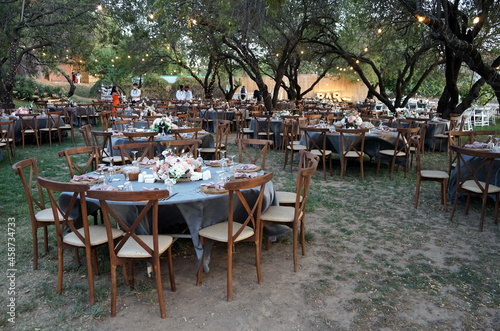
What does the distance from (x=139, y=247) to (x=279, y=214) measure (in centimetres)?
130

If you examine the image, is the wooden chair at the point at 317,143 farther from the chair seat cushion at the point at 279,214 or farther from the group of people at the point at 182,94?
the group of people at the point at 182,94

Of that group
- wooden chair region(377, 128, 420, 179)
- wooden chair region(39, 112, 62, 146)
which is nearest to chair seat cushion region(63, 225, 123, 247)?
wooden chair region(377, 128, 420, 179)

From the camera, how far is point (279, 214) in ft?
11.5

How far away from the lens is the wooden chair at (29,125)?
936 cm

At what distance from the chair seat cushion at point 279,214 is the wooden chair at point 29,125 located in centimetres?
811

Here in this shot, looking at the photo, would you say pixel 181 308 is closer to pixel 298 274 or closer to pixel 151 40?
pixel 298 274

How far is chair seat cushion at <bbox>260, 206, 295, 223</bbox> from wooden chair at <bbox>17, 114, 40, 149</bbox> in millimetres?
8113

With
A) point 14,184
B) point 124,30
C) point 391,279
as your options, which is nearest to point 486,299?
point 391,279

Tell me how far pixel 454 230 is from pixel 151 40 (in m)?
10.8

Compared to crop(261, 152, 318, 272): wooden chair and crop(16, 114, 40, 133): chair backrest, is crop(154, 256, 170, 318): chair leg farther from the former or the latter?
crop(16, 114, 40, 133): chair backrest

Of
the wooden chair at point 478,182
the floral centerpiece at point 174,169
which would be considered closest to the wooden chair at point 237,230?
the floral centerpiece at point 174,169

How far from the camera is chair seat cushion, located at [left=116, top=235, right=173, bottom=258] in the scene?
8.77 ft

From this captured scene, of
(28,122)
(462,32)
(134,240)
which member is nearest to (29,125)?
(28,122)

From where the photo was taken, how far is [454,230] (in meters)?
4.41
